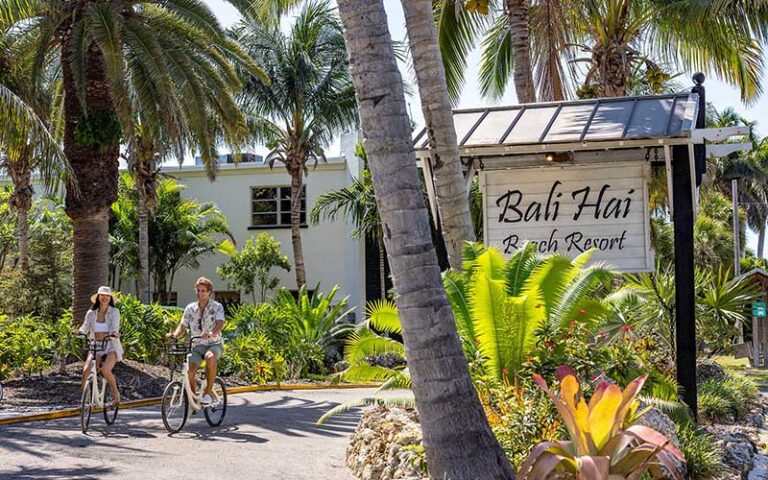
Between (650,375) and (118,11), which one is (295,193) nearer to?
(118,11)

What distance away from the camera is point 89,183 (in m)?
18.4

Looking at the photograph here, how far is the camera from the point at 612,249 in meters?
10.4

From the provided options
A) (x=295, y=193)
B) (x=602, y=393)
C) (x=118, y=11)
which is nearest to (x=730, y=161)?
(x=295, y=193)

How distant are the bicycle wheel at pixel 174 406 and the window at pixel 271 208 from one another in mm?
24684

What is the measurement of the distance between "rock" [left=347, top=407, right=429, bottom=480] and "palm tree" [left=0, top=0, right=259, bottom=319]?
9880 mm

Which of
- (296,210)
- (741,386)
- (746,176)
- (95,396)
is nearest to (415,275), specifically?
(95,396)

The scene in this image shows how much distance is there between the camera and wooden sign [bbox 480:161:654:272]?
1034cm

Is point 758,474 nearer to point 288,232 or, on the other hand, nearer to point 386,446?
point 386,446

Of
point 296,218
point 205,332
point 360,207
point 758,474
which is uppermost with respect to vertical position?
point 360,207

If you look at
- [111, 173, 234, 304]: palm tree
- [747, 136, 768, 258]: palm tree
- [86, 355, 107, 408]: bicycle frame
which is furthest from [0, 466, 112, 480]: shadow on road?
[747, 136, 768, 258]: palm tree

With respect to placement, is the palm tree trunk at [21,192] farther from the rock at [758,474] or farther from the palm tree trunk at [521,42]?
the rock at [758,474]

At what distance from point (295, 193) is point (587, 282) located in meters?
24.4

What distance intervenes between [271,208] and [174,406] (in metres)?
25.3

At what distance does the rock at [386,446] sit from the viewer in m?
7.82
